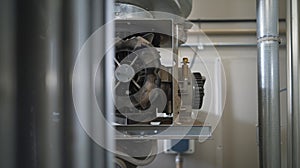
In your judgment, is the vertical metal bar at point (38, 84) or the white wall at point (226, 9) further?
the white wall at point (226, 9)

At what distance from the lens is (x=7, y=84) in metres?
0.33

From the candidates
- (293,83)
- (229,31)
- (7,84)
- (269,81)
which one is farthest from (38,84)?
(229,31)

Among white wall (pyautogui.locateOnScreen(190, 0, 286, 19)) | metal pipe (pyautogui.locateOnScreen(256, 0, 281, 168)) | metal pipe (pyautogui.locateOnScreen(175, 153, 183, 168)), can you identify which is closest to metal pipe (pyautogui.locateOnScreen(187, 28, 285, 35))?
white wall (pyautogui.locateOnScreen(190, 0, 286, 19))

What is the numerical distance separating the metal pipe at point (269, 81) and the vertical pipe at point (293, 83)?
212mm

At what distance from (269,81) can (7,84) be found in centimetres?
146

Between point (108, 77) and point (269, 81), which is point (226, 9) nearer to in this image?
point (269, 81)

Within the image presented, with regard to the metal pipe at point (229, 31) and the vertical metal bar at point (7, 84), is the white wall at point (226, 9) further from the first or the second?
the vertical metal bar at point (7, 84)

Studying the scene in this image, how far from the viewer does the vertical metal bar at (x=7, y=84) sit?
33 cm

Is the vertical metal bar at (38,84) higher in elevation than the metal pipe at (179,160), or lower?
higher

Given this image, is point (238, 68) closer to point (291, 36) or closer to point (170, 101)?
point (291, 36)

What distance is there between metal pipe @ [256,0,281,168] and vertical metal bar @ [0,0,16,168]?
4.69 ft

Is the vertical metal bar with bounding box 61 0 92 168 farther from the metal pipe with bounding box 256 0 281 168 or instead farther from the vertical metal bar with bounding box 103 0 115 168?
the metal pipe with bounding box 256 0 281 168

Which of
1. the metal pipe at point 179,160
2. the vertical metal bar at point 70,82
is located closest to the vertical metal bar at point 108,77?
the vertical metal bar at point 70,82

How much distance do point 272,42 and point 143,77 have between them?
743 mm
